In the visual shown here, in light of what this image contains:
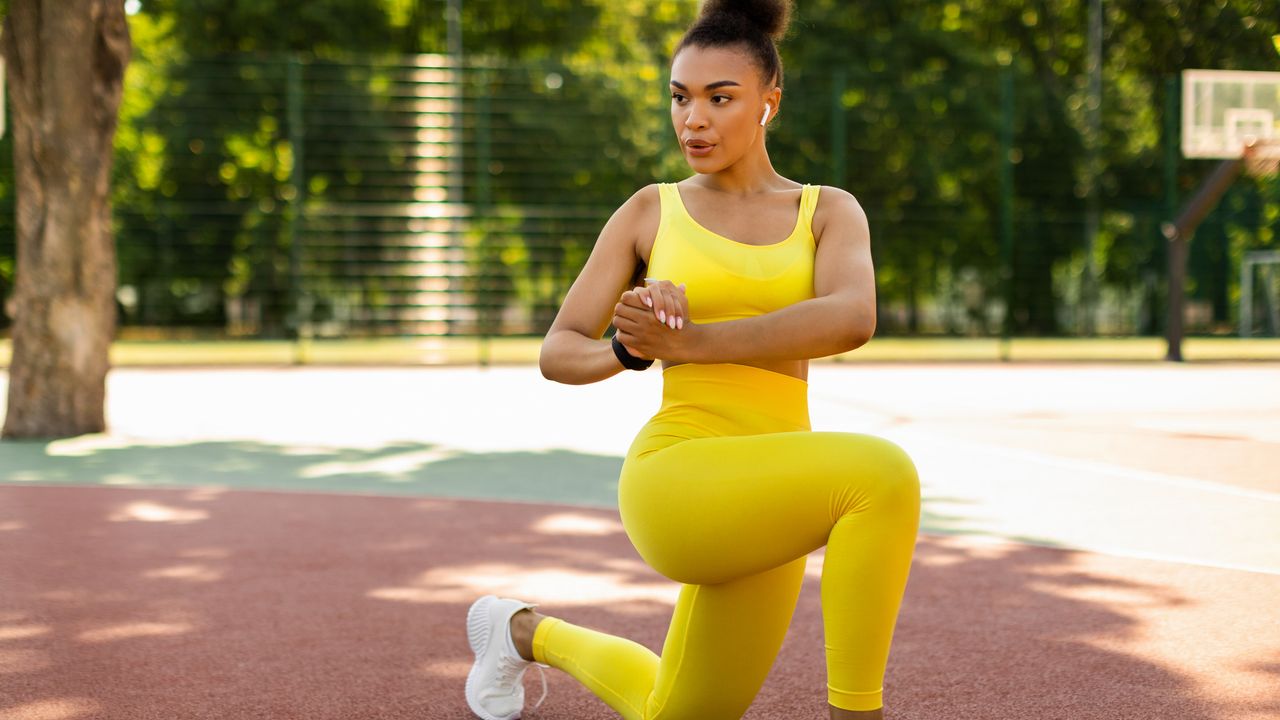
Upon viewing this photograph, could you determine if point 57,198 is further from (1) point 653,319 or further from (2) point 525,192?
(2) point 525,192

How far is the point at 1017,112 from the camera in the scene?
25.0 meters

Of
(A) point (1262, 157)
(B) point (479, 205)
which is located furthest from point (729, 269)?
(B) point (479, 205)

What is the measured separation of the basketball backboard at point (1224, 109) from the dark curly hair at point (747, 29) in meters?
19.2

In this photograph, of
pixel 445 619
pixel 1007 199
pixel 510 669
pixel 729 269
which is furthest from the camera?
pixel 1007 199

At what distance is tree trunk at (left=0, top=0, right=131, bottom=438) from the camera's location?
9828 mm

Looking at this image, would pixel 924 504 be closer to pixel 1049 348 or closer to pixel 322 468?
pixel 322 468

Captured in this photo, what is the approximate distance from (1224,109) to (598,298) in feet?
66.7

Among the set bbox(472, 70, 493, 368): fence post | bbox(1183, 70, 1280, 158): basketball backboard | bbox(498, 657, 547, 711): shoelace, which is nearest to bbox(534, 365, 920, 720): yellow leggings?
bbox(498, 657, 547, 711): shoelace

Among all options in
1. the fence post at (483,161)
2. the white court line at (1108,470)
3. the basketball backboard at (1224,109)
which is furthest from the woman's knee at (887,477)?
the basketball backboard at (1224,109)

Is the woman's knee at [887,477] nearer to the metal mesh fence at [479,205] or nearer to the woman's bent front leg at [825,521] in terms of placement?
the woman's bent front leg at [825,521]

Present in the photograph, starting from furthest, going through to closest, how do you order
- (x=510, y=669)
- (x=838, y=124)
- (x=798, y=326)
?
(x=838, y=124)
(x=510, y=669)
(x=798, y=326)

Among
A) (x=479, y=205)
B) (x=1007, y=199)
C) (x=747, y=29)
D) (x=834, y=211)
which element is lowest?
(x=834, y=211)

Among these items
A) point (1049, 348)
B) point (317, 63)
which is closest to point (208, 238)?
point (317, 63)

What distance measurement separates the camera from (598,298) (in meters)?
2.72
